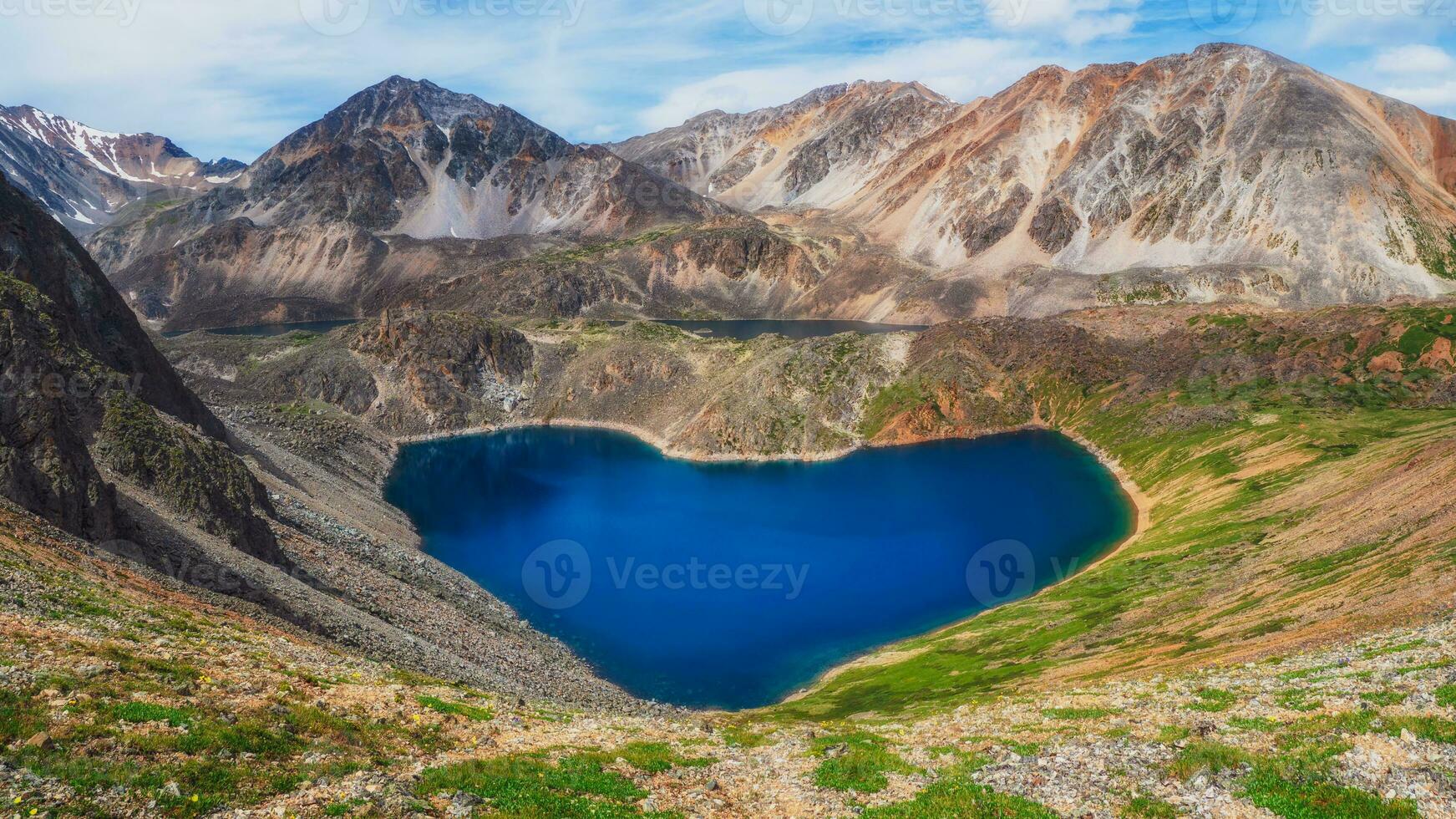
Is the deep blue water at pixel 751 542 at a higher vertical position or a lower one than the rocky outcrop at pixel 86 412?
lower

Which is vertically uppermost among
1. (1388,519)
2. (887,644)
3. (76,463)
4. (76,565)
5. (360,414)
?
(360,414)

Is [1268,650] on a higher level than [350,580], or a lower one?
lower

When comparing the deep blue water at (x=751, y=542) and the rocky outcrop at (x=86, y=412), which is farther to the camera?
the deep blue water at (x=751, y=542)

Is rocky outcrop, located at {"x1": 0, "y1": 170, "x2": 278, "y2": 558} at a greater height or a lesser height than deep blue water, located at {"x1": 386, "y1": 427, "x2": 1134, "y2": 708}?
greater

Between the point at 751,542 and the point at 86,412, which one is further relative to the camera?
the point at 751,542

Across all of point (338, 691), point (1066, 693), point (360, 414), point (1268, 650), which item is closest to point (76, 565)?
point (338, 691)

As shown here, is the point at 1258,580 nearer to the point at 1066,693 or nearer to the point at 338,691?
the point at 1066,693

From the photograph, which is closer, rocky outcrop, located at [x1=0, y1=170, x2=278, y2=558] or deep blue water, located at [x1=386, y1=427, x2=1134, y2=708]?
rocky outcrop, located at [x1=0, y1=170, x2=278, y2=558]

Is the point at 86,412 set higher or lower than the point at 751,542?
higher
